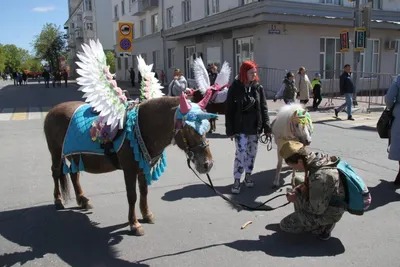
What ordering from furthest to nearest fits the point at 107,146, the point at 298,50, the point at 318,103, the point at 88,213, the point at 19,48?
the point at 19,48 → the point at 298,50 → the point at 318,103 → the point at 88,213 → the point at 107,146

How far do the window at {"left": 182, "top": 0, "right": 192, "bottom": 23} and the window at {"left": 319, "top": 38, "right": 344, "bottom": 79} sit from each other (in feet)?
36.1

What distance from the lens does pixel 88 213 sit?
478 centimetres

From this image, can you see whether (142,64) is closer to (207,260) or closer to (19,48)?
(207,260)

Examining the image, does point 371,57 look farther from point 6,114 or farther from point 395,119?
point 6,114

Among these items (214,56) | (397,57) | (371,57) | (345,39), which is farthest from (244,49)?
(397,57)

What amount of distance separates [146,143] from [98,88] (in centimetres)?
77

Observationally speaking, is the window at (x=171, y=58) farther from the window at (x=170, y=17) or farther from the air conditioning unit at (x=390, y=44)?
the air conditioning unit at (x=390, y=44)

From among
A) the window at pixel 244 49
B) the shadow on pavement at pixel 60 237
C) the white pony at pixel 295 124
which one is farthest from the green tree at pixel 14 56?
the white pony at pixel 295 124

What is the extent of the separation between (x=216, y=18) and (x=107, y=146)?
20403mm

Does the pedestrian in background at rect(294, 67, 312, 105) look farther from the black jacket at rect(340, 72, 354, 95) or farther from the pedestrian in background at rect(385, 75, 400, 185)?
the pedestrian in background at rect(385, 75, 400, 185)

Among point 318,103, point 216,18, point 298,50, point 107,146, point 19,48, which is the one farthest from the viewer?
point 19,48

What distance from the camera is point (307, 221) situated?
392 centimetres

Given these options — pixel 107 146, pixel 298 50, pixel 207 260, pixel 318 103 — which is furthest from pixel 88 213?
pixel 298 50

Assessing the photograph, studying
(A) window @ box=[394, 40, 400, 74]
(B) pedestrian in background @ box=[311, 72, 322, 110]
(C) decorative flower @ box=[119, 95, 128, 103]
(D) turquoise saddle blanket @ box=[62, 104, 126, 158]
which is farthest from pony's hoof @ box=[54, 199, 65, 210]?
(A) window @ box=[394, 40, 400, 74]
